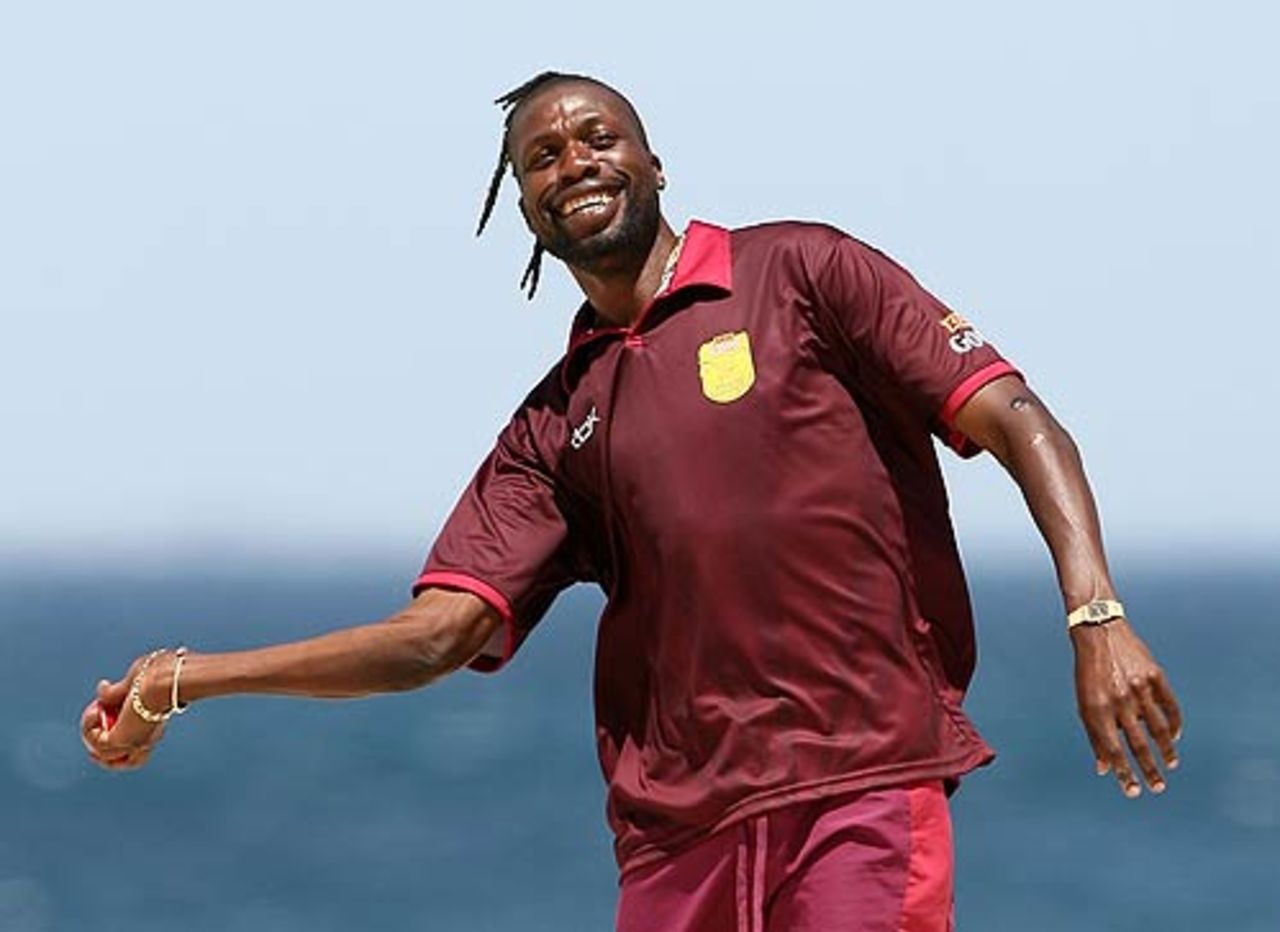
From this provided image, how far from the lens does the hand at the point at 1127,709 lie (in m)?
7.33

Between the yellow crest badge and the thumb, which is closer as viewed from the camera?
the yellow crest badge

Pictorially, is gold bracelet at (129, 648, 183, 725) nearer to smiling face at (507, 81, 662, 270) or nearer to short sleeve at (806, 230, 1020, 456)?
smiling face at (507, 81, 662, 270)

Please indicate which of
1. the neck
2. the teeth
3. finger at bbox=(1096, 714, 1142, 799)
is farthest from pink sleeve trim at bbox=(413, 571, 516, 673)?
finger at bbox=(1096, 714, 1142, 799)

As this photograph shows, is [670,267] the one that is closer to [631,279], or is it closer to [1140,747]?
[631,279]

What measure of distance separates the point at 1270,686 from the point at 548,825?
29052 mm

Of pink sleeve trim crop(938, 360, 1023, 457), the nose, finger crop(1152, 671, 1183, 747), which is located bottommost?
finger crop(1152, 671, 1183, 747)

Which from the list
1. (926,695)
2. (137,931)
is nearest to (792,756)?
(926,695)

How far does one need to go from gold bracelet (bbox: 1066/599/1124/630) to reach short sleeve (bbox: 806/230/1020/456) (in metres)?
0.53

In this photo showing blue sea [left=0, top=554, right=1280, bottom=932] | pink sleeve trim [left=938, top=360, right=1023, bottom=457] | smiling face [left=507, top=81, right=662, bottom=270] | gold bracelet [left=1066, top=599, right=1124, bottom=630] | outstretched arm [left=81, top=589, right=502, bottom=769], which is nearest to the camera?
gold bracelet [left=1066, top=599, right=1124, bottom=630]

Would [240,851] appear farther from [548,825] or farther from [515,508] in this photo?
[515,508]

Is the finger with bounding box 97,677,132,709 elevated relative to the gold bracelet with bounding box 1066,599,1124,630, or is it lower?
elevated

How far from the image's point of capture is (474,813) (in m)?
50.7

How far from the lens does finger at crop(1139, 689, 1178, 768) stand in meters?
7.32

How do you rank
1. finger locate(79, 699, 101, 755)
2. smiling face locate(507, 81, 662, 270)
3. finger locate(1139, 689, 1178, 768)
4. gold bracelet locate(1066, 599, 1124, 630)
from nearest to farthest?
finger locate(1139, 689, 1178, 768) → gold bracelet locate(1066, 599, 1124, 630) → smiling face locate(507, 81, 662, 270) → finger locate(79, 699, 101, 755)
